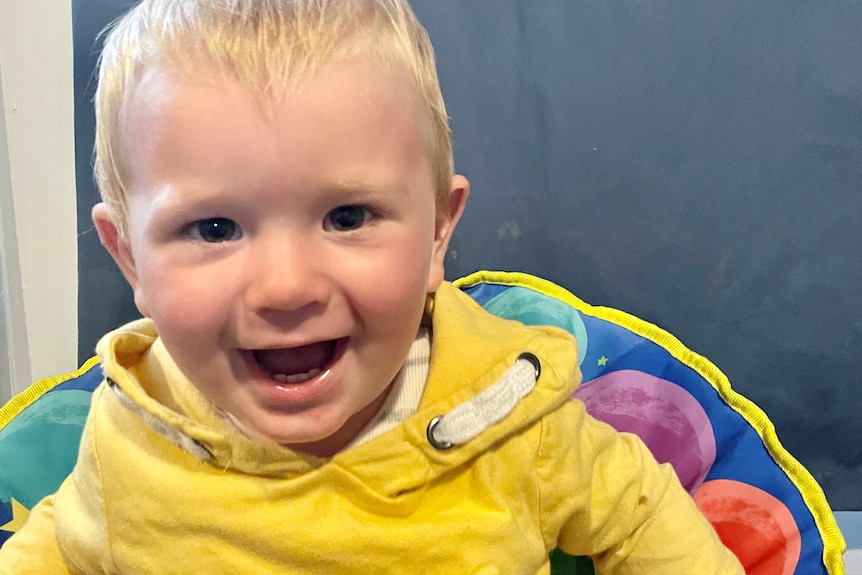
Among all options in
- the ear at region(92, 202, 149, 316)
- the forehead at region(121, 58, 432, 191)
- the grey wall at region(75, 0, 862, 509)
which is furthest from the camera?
the grey wall at region(75, 0, 862, 509)

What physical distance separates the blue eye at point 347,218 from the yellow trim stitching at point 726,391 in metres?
0.47

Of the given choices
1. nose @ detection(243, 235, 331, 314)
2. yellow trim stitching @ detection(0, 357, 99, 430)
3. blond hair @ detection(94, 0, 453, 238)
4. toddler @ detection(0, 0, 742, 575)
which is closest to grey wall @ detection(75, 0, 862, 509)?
yellow trim stitching @ detection(0, 357, 99, 430)

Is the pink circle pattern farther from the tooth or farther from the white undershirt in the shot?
the tooth

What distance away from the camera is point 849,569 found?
0.98 meters

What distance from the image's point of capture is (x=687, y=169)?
3.09ft

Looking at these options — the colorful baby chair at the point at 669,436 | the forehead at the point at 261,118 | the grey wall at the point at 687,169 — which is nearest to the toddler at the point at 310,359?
the forehead at the point at 261,118

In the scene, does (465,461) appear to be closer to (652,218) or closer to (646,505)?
(646,505)

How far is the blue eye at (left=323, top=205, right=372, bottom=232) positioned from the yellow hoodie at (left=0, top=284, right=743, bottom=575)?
17cm

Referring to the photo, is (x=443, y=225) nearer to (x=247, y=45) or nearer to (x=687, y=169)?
(x=247, y=45)

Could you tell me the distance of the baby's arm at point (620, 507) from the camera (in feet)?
2.07

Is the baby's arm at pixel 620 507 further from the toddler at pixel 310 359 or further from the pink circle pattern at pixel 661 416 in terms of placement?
the pink circle pattern at pixel 661 416

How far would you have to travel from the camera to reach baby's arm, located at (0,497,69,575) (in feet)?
2.10

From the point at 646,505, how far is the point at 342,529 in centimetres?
25

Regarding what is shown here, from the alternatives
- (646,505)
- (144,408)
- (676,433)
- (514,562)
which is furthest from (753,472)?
(144,408)
